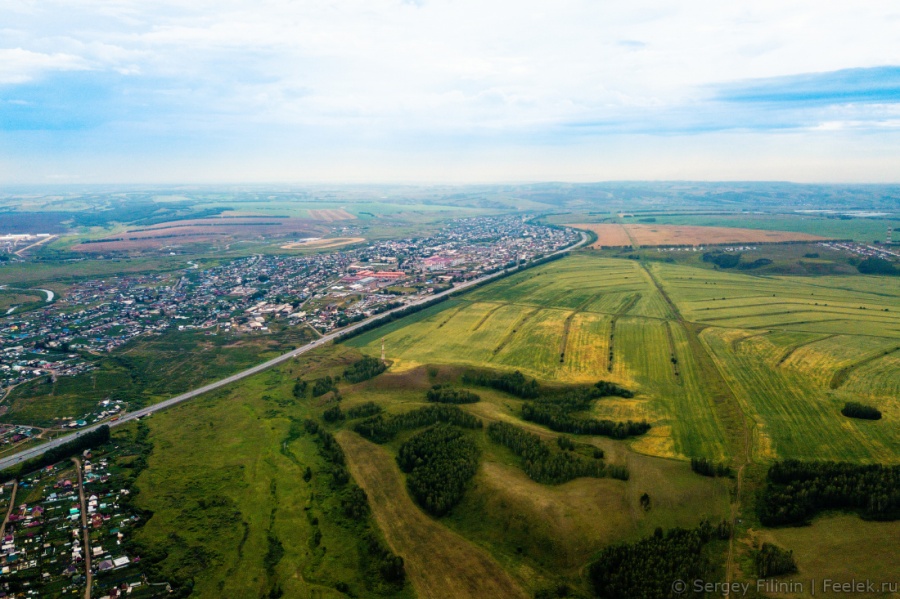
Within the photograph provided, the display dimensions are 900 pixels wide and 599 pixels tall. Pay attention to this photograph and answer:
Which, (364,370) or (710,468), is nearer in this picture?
(710,468)

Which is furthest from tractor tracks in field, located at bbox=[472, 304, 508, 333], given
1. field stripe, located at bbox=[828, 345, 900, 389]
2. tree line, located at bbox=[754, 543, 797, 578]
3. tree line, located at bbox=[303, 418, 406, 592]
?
tree line, located at bbox=[754, 543, 797, 578]

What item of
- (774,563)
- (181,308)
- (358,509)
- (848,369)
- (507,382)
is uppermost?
(848,369)

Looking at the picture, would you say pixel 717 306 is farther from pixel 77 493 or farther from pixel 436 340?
pixel 77 493

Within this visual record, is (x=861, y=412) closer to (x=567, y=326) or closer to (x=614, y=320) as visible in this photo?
(x=614, y=320)

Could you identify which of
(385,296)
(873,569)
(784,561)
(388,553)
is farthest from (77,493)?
(385,296)

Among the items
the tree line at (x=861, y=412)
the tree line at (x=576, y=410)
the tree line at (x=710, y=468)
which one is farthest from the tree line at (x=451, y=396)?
the tree line at (x=861, y=412)

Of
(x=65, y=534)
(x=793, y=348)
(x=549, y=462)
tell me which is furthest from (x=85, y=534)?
(x=793, y=348)

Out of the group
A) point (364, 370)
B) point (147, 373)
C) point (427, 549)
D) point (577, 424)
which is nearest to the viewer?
point (427, 549)
